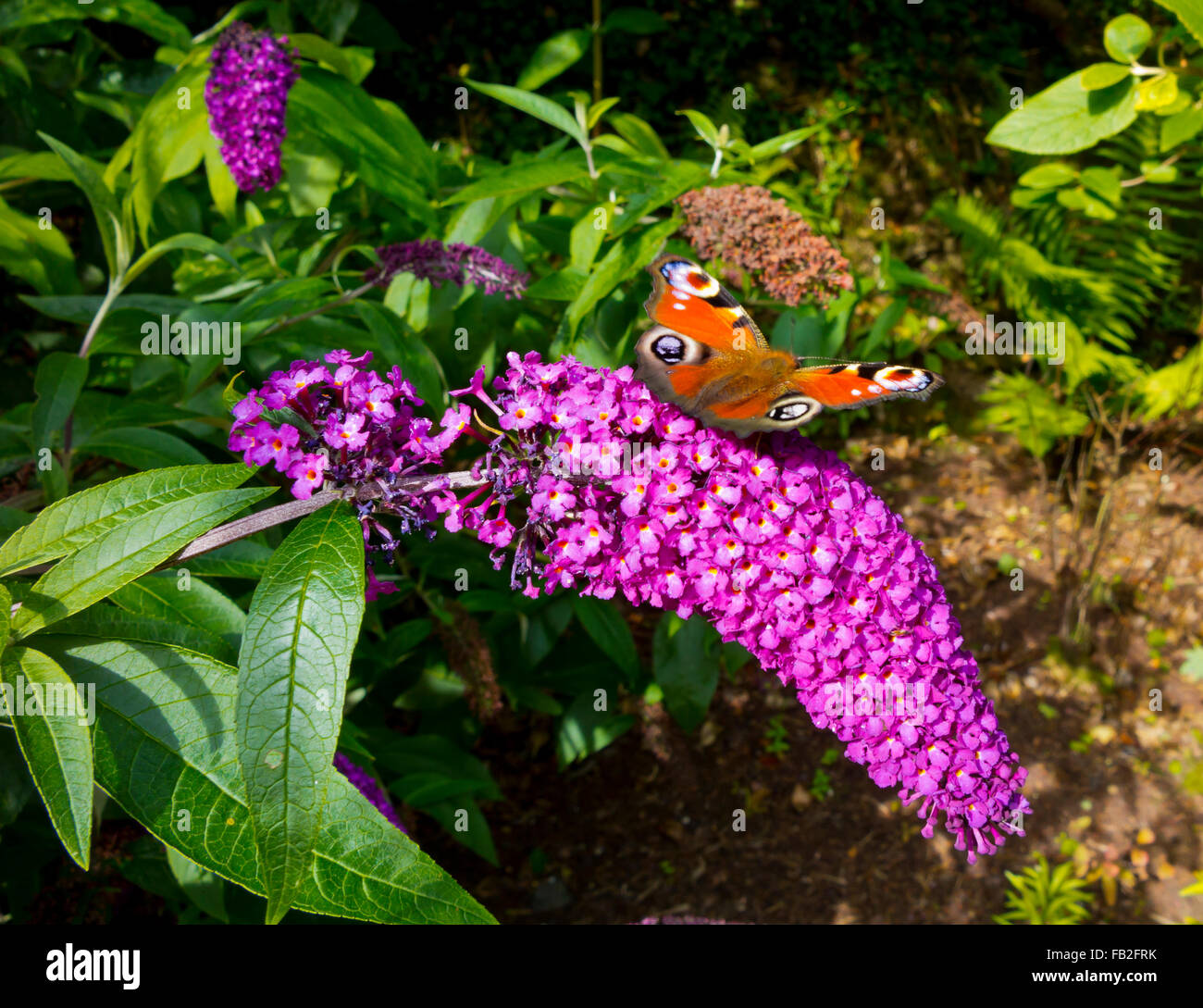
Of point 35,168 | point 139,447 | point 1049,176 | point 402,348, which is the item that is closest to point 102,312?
point 139,447

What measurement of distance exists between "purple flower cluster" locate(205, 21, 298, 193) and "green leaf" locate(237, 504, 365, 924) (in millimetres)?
1412

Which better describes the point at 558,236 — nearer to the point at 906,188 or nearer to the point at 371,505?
the point at 371,505

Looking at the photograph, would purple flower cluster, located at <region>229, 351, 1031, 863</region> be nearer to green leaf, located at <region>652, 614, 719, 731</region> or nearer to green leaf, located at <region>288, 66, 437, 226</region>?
green leaf, located at <region>288, 66, 437, 226</region>

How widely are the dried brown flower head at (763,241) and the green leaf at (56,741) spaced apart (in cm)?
153

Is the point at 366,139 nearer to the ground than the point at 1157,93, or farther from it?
nearer to the ground

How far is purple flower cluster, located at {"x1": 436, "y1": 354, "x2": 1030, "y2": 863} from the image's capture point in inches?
55.4

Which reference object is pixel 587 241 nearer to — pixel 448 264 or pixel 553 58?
pixel 448 264

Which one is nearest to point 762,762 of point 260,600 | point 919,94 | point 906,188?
point 260,600

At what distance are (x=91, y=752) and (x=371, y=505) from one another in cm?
48

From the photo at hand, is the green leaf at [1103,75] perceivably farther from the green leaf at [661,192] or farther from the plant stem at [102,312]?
the plant stem at [102,312]

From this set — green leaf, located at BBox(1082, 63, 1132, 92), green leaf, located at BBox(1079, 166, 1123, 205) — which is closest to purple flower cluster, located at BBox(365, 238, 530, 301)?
green leaf, located at BBox(1082, 63, 1132, 92)

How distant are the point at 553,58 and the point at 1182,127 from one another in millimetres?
2047

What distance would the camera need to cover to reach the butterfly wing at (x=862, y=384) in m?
1.29

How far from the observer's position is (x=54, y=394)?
177 cm
